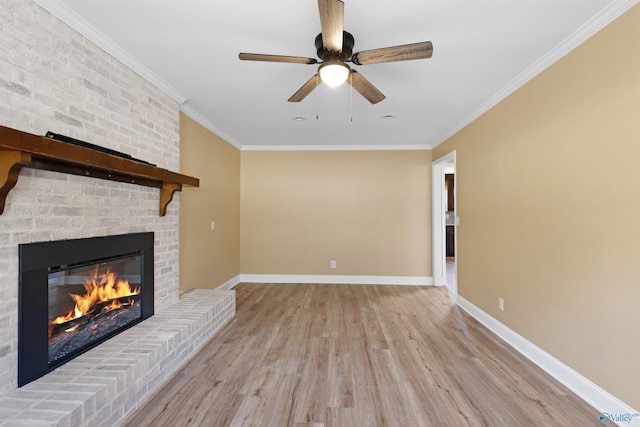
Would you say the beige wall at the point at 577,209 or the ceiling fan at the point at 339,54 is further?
the beige wall at the point at 577,209

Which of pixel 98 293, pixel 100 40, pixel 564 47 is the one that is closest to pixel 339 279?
pixel 98 293

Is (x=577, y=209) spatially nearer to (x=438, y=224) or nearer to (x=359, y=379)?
(x=359, y=379)

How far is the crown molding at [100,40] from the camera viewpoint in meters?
1.73

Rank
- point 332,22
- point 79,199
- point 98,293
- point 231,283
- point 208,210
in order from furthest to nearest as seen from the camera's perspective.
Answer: point 231,283, point 208,210, point 98,293, point 79,199, point 332,22

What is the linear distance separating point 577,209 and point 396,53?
1.61 meters

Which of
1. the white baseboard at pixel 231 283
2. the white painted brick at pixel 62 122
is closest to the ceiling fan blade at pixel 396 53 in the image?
the white painted brick at pixel 62 122

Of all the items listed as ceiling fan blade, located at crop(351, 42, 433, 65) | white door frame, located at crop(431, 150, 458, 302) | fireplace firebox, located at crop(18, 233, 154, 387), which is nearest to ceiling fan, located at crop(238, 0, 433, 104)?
ceiling fan blade, located at crop(351, 42, 433, 65)

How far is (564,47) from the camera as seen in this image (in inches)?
81.1

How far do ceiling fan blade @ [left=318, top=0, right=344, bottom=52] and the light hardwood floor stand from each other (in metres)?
2.18

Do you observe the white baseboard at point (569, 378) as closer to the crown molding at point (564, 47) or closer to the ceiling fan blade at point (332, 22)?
the crown molding at point (564, 47)

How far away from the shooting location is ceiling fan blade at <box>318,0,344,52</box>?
53.5 inches

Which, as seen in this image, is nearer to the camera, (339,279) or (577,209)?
(577,209)

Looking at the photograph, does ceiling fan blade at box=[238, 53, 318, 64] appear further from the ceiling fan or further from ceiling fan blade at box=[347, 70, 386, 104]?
ceiling fan blade at box=[347, 70, 386, 104]

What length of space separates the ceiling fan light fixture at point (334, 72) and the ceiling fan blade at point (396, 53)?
118mm
